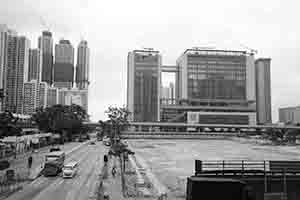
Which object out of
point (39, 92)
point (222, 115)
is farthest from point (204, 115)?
point (39, 92)

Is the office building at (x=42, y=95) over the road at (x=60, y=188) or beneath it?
over

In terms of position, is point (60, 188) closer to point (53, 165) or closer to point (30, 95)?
point (53, 165)

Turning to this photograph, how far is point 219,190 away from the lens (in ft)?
41.7

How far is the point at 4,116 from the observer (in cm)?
4088

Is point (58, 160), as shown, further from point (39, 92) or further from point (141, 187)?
point (39, 92)

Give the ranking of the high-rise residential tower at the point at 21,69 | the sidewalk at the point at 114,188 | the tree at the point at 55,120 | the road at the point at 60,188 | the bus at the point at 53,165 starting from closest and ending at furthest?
the sidewalk at the point at 114,188
the road at the point at 60,188
the bus at the point at 53,165
the tree at the point at 55,120
the high-rise residential tower at the point at 21,69

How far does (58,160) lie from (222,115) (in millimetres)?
156838

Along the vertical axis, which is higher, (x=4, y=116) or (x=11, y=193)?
(x=4, y=116)

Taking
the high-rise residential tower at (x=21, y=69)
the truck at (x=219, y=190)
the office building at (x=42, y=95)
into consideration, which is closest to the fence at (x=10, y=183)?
the truck at (x=219, y=190)

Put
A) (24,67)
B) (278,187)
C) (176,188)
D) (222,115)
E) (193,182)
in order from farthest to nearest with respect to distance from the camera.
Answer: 1. (222,115)
2. (24,67)
3. (176,188)
4. (278,187)
5. (193,182)

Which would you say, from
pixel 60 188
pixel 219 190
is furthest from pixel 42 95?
pixel 219 190

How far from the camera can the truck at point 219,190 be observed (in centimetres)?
1270

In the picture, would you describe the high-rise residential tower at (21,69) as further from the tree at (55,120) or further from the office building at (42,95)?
the tree at (55,120)

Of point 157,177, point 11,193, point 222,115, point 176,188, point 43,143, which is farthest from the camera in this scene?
point 222,115
